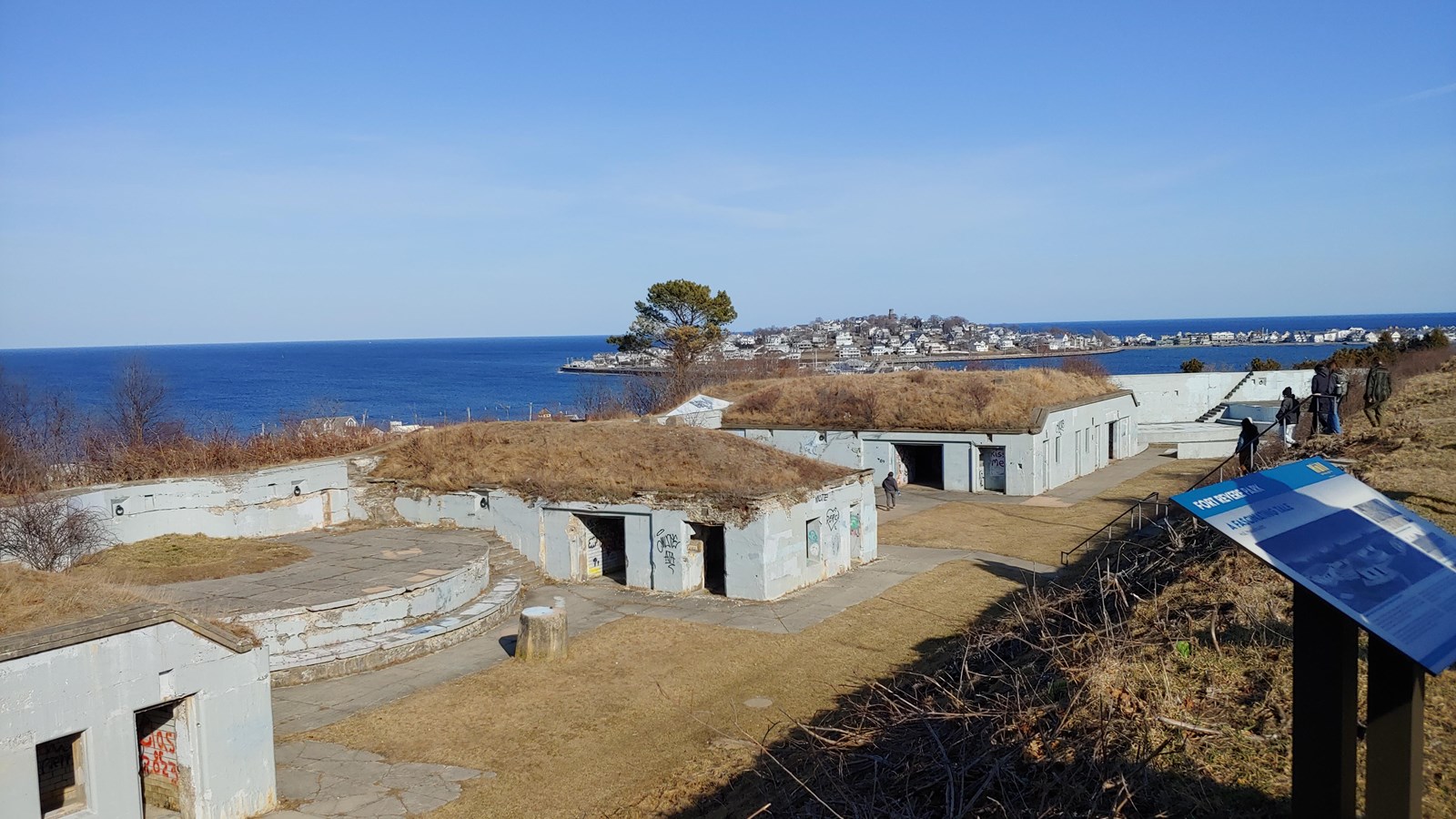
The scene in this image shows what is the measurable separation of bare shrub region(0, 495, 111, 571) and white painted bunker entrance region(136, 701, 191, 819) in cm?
838

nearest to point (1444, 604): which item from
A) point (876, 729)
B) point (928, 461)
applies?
point (876, 729)

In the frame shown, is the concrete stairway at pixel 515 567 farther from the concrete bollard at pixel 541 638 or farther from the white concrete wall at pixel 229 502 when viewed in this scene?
the white concrete wall at pixel 229 502

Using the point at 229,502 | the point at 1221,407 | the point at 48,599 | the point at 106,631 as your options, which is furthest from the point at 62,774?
the point at 1221,407

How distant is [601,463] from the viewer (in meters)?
23.0

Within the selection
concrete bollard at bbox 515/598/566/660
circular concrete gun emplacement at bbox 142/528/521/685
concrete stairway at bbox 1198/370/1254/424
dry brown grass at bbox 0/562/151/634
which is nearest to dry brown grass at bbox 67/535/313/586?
circular concrete gun emplacement at bbox 142/528/521/685

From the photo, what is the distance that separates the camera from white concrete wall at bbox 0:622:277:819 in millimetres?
9125

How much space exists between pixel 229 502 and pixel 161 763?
12.3 meters

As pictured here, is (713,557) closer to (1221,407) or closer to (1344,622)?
(1344,622)

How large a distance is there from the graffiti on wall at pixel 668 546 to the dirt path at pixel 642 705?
210cm

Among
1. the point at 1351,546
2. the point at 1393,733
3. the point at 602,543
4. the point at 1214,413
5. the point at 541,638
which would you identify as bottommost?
the point at 541,638

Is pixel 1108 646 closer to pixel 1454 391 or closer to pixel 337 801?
pixel 337 801

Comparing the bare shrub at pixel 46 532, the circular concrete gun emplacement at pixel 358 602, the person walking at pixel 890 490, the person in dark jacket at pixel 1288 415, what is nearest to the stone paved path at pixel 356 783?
the circular concrete gun emplacement at pixel 358 602

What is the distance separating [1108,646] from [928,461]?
91.2 feet

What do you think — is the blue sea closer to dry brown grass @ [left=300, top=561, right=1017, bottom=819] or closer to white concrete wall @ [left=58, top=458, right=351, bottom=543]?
white concrete wall @ [left=58, top=458, right=351, bottom=543]
